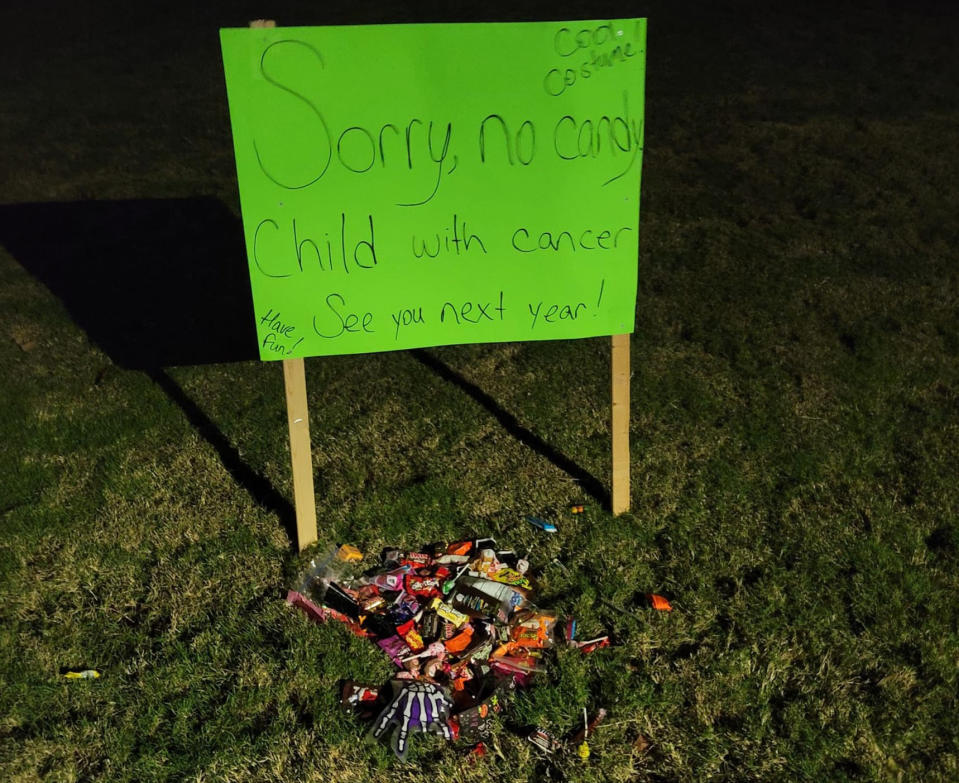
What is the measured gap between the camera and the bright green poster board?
2.87 m

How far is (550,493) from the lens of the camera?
3875 mm

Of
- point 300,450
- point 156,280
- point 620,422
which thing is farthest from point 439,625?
point 156,280

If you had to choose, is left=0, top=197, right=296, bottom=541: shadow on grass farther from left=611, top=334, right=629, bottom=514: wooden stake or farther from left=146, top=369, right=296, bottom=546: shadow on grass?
left=611, top=334, right=629, bottom=514: wooden stake

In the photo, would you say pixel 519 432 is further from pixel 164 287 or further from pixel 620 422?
pixel 164 287

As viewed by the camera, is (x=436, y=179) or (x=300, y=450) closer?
(x=436, y=179)

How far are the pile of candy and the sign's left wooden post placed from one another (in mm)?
149

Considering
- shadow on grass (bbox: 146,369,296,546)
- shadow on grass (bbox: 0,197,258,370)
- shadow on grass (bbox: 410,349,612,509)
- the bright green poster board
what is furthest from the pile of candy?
shadow on grass (bbox: 0,197,258,370)

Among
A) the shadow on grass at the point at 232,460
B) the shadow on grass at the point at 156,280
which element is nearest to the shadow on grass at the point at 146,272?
the shadow on grass at the point at 156,280

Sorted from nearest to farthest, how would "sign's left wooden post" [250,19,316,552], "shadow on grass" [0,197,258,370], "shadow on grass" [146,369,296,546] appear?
"sign's left wooden post" [250,19,316,552] < "shadow on grass" [146,369,296,546] < "shadow on grass" [0,197,258,370]

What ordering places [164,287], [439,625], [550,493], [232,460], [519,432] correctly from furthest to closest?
[164,287]
[519,432]
[232,460]
[550,493]
[439,625]

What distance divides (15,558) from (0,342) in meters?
2.59

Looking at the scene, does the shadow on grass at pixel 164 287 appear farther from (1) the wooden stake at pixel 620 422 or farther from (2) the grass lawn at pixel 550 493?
(1) the wooden stake at pixel 620 422

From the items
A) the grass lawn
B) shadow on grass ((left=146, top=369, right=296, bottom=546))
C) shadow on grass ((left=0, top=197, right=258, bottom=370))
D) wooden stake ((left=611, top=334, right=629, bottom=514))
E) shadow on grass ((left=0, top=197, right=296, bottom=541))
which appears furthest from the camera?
shadow on grass ((left=0, top=197, right=258, bottom=370))

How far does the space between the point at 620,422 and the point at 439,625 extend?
1142 millimetres
